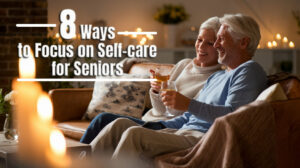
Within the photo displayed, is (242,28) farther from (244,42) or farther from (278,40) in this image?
(278,40)

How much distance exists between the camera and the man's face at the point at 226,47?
2.32m

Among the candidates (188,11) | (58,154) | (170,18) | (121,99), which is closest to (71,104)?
(121,99)

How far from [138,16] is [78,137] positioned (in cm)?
373

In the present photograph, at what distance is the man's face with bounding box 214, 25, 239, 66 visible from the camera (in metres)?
2.32

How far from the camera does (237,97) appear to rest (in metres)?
2.12

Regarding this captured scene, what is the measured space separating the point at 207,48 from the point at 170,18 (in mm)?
4014

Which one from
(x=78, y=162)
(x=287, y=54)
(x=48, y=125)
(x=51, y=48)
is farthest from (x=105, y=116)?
(x=287, y=54)

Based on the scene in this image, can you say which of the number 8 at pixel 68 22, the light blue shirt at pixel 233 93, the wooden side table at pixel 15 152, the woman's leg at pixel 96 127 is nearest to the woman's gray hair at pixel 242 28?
the light blue shirt at pixel 233 93

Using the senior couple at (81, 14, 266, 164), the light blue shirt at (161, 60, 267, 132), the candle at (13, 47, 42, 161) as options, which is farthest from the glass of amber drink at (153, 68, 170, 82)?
the candle at (13, 47, 42, 161)

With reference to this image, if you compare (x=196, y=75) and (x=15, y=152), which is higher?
(x=196, y=75)

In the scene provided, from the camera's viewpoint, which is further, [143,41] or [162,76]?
[143,41]

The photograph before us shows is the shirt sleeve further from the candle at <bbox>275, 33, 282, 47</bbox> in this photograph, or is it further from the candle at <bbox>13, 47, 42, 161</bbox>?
the candle at <bbox>275, 33, 282, 47</bbox>

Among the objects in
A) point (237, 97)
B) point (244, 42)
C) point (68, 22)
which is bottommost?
point (237, 97)

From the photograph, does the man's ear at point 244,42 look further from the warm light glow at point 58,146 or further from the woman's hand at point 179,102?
the warm light glow at point 58,146
